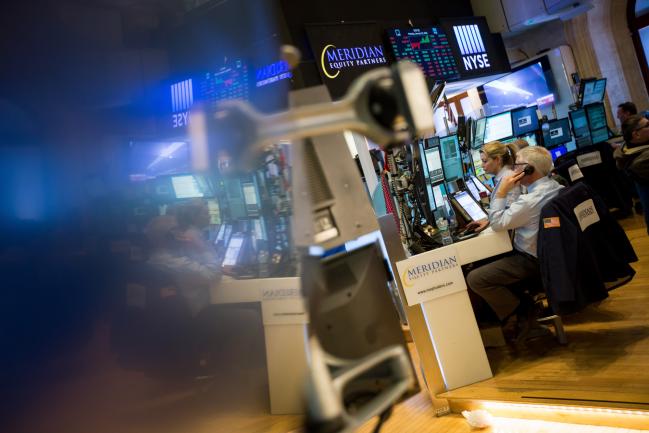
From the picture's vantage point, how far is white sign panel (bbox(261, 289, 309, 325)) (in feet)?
10.3

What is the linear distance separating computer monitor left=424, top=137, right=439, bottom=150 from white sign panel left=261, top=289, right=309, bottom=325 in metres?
1.76

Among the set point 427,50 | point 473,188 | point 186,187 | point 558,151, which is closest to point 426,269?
point 473,188

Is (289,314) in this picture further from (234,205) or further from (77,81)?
(77,81)

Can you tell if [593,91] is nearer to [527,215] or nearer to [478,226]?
[478,226]

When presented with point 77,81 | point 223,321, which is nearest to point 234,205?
point 223,321

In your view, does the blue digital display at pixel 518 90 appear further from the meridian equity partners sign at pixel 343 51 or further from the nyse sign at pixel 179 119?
the nyse sign at pixel 179 119

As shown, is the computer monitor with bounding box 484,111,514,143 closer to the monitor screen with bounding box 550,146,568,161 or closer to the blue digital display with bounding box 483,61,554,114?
the monitor screen with bounding box 550,146,568,161

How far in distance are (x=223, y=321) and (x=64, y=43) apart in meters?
2.29

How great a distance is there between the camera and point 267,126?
0.79 m

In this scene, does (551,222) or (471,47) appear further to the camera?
(471,47)

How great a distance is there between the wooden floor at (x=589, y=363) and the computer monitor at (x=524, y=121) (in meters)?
2.66

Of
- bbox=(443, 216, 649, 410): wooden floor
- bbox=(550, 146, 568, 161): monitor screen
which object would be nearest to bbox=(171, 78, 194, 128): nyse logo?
bbox=(443, 216, 649, 410): wooden floor

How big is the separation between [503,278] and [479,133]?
2.47m

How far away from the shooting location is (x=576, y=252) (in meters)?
2.65
